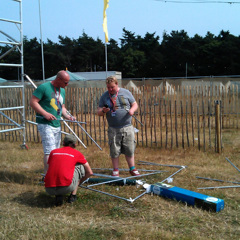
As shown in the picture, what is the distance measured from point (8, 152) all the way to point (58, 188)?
374cm


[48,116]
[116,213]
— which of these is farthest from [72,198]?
[48,116]

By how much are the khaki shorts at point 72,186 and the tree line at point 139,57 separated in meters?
46.1

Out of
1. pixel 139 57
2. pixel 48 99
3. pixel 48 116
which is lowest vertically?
pixel 48 116

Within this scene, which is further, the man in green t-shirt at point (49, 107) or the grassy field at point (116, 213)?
the man in green t-shirt at point (49, 107)

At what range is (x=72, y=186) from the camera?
3.56m

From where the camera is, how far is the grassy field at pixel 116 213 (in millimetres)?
2889

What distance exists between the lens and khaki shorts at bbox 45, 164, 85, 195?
11.4ft

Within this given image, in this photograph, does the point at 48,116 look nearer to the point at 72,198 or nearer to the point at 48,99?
the point at 48,99

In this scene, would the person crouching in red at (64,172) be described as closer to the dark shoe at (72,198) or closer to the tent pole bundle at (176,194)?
the dark shoe at (72,198)

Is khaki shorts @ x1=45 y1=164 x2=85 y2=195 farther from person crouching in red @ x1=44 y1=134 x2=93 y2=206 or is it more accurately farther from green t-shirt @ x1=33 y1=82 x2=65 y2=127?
green t-shirt @ x1=33 y1=82 x2=65 y2=127

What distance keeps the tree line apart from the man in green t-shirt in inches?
1793

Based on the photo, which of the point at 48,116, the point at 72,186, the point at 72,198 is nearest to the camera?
the point at 72,186

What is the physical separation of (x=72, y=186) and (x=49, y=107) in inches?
53.5

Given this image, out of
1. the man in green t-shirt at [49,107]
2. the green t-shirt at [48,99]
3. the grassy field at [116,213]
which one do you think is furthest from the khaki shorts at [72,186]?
the green t-shirt at [48,99]
